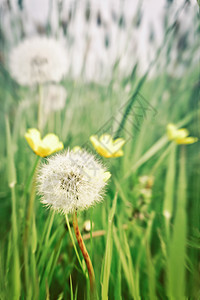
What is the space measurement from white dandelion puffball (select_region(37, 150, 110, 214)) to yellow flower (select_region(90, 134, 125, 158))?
0.5 inches

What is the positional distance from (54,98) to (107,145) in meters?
0.32

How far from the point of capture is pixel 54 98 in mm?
530

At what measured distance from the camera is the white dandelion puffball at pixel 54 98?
18.3 inches

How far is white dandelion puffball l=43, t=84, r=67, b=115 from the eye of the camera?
465mm

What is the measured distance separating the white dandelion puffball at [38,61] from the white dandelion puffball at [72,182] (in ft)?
0.89

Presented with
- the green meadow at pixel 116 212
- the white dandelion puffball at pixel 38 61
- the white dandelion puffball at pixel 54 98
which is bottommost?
the green meadow at pixel 116 212

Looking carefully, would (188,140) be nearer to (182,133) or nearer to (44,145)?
(182,133)

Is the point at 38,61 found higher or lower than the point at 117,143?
higher

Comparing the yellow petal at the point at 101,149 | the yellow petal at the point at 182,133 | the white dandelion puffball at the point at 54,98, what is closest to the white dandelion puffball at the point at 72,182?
the yellow petal at the point at 101,149

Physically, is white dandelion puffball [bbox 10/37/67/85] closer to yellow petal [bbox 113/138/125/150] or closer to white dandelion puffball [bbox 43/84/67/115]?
white dandelion puffball [bbox 43/84/67/115]

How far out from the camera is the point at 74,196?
217 millimetres

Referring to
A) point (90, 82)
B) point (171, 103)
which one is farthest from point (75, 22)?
point (171, 103)

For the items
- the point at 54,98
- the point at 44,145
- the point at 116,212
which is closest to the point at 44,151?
the point at 44,145

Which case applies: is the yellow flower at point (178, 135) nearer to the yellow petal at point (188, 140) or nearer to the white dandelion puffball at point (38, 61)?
the yellow petal at point (188, 140)
